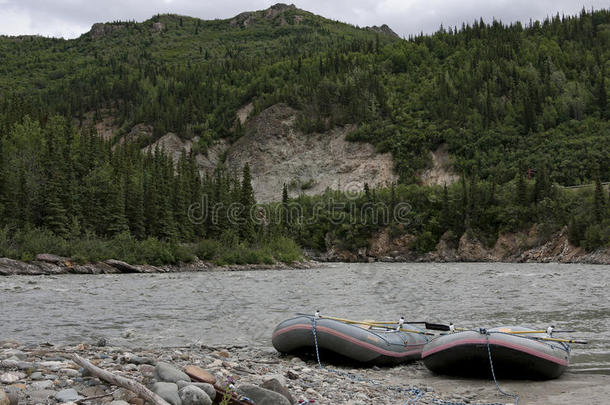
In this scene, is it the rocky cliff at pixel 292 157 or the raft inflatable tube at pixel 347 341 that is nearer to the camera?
the raft inflatable tube at pixel 347 341

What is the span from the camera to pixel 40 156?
77.9 metres

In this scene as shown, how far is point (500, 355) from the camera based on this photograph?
43.1 feet

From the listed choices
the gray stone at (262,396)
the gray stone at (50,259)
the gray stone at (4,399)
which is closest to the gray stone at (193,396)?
the gray stone at (262,396)

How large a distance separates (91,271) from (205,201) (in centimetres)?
3722

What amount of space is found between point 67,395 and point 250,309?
18660 mm

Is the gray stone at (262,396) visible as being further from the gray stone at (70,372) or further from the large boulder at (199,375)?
the gray stone at (70,372)

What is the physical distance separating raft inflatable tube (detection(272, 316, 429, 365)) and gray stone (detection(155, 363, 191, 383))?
624 centimetres

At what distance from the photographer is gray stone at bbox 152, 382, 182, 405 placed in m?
7.63

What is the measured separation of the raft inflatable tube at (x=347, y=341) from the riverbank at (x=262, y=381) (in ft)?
1.06

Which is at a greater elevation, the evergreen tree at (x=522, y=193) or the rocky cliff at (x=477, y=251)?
the evergreen tree at (x=522, y=193)

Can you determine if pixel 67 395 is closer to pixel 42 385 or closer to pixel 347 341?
pixel 42 385

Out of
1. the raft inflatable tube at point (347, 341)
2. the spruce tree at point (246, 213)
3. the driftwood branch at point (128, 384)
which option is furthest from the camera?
the spruce tree at point (246, 213)

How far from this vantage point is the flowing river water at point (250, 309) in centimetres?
1797

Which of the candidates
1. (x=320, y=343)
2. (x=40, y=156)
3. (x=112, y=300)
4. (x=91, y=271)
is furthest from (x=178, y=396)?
(x=40, y=156)
